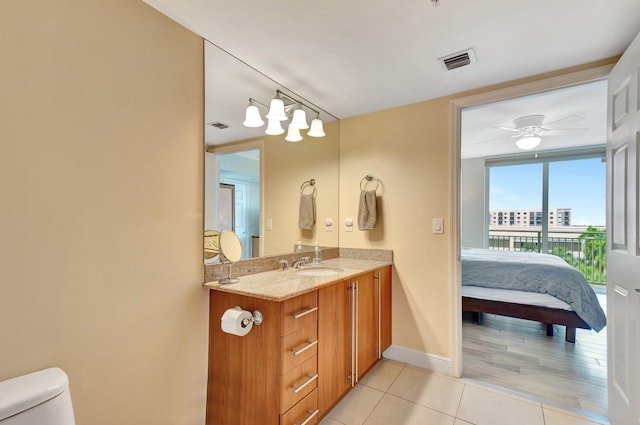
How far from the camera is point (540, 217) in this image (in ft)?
16.5

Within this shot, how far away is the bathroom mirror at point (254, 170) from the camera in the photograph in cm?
174

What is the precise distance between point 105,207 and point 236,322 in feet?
2.47

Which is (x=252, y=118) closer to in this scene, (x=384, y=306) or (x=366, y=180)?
(x=366, y=180)

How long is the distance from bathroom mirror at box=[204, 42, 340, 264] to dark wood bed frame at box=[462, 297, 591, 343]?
5.79 ft

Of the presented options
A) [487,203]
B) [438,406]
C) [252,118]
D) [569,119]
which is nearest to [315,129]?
[252,118]

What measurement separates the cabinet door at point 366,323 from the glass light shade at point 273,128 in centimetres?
121

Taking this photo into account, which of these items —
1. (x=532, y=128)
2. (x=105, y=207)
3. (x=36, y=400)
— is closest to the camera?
(x=36, y=400)

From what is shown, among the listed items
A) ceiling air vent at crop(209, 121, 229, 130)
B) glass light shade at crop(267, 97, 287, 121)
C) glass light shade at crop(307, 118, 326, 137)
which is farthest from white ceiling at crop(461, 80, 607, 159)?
ceiling air vent at crop(209, 121, 229, 130)

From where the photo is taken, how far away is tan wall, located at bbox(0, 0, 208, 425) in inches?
41.1

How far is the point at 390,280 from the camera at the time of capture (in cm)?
258

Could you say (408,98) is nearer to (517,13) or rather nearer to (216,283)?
(517,13)

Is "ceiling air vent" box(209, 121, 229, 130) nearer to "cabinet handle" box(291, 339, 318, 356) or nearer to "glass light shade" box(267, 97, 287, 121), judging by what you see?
"glass light shade" box(267, 97, 287, 121)

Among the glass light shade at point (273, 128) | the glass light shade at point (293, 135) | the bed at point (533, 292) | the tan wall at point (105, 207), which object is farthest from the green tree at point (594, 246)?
the tan wall at point (105, 207)

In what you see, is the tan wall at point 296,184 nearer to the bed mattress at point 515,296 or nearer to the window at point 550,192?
the bed mattress at point 515,296
